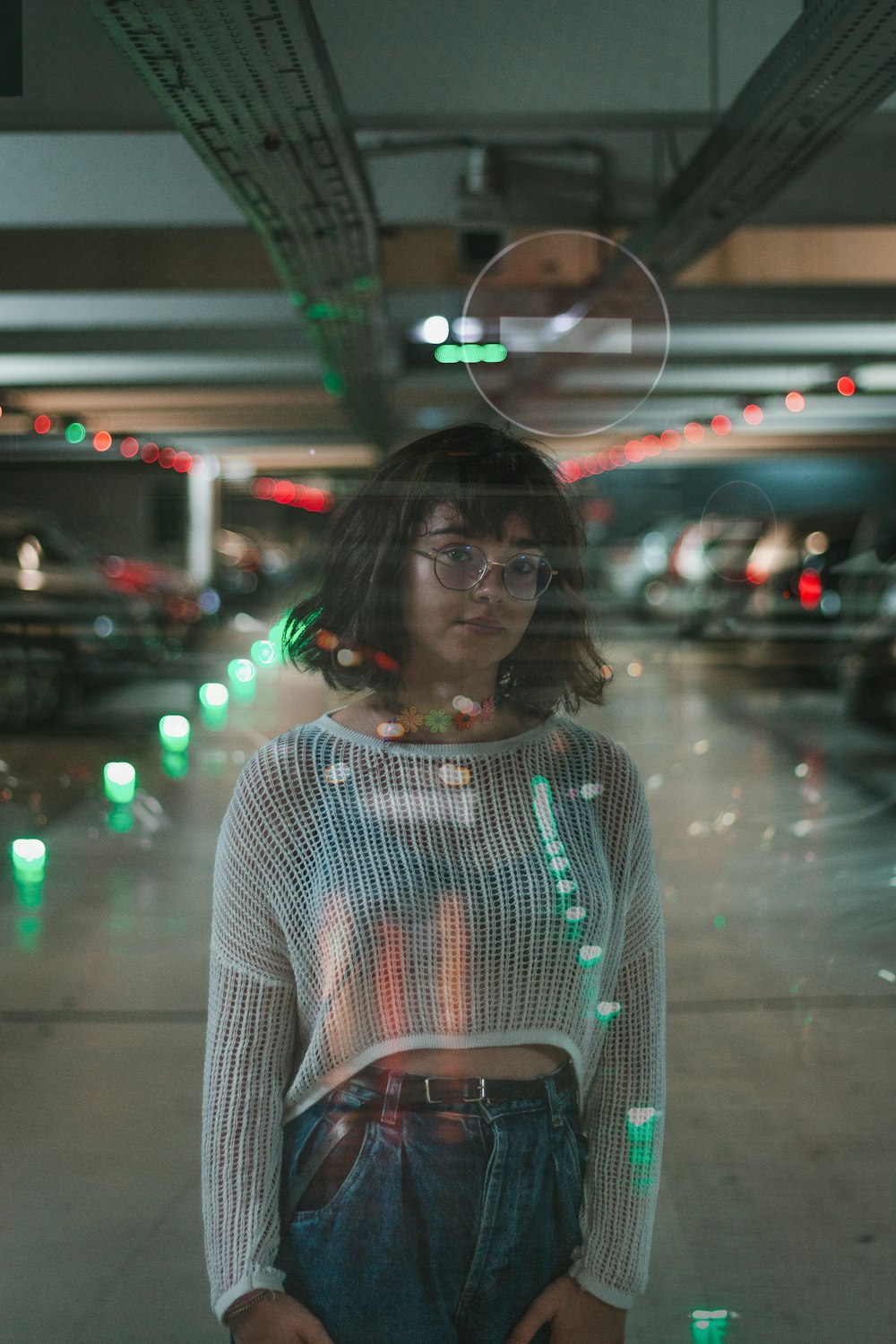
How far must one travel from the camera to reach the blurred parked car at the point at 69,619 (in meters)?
7.63

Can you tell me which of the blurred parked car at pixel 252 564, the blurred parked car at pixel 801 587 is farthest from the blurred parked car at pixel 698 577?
the blurred parked car at pixel 252 564

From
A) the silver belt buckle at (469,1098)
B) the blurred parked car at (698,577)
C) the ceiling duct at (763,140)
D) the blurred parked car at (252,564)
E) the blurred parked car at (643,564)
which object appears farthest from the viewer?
the blurred parked car at (643,564)

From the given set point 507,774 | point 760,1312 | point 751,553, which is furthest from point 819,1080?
point 751,553

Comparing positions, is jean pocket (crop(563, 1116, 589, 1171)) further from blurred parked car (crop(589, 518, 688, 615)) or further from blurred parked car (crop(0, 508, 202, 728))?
blurred parked car (crop(589, 518, 688, 615))

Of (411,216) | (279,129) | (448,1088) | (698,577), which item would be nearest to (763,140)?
(279,129)

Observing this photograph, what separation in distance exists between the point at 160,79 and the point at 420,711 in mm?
2100

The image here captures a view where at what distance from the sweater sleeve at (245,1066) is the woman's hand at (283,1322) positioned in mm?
22

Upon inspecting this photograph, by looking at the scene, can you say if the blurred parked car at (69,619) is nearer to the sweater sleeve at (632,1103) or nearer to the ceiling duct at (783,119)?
the ceiling duct at (783,119)

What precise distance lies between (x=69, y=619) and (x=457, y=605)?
24.1 feet

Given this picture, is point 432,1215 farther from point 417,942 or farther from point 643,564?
point 643,564

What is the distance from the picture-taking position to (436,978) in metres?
1.34

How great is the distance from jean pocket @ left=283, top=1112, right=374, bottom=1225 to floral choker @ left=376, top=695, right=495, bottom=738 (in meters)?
0.42

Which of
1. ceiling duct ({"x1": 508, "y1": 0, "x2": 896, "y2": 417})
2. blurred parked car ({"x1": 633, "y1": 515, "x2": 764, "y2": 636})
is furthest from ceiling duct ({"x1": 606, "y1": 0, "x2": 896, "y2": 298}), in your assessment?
blurred parked car ({"x1": 633, "y1": 515, "x2": 764, "y2": 636})

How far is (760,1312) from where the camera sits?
2447 millimetres
